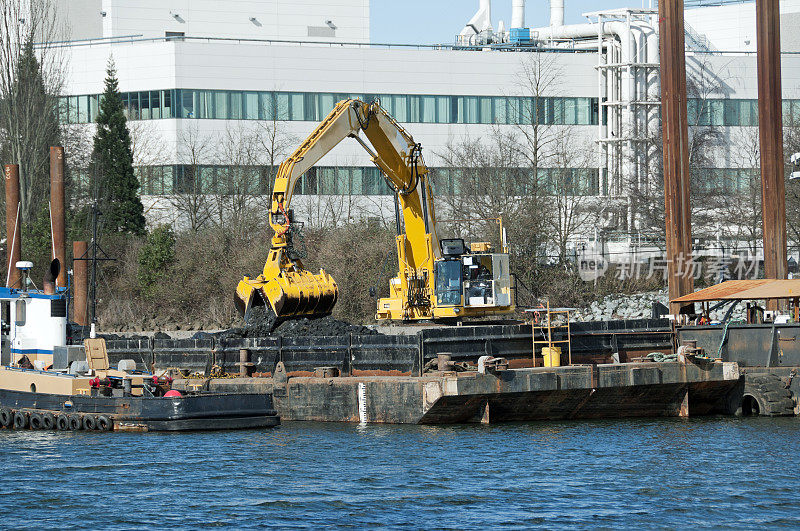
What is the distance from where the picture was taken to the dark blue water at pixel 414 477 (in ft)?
56.3

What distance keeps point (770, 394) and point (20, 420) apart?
53.0 ft

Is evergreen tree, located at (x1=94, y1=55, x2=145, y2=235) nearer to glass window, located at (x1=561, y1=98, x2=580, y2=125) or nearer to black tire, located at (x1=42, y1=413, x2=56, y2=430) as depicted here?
glass window, located at (x1=561, y1=98, x2=580, y2=125)

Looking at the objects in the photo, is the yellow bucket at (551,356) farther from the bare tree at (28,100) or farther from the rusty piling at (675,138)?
the bare tree at (28,100)

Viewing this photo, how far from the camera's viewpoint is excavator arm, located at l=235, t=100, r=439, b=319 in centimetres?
2869

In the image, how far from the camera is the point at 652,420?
26422mm

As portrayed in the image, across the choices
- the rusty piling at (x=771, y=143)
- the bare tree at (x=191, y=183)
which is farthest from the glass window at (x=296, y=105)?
the rusty piling at (x=771, y=143)

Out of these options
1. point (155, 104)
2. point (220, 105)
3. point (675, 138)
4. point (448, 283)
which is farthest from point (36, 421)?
point (155, 104)

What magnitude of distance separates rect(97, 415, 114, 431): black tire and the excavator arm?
497 cm

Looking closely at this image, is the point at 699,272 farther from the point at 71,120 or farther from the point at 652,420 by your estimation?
the point at 71,120

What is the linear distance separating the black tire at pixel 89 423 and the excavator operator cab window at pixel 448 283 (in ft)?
30.8

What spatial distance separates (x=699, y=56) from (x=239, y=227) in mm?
24452

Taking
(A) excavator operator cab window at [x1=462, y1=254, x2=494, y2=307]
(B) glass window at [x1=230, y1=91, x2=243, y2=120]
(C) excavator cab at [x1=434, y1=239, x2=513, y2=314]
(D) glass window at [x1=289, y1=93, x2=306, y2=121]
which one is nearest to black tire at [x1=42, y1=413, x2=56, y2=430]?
(C) excavator cab at [x1=434, y1=239, x2=513, y2=314]

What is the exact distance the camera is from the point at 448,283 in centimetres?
3056

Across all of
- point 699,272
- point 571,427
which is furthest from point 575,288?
point 571,427
